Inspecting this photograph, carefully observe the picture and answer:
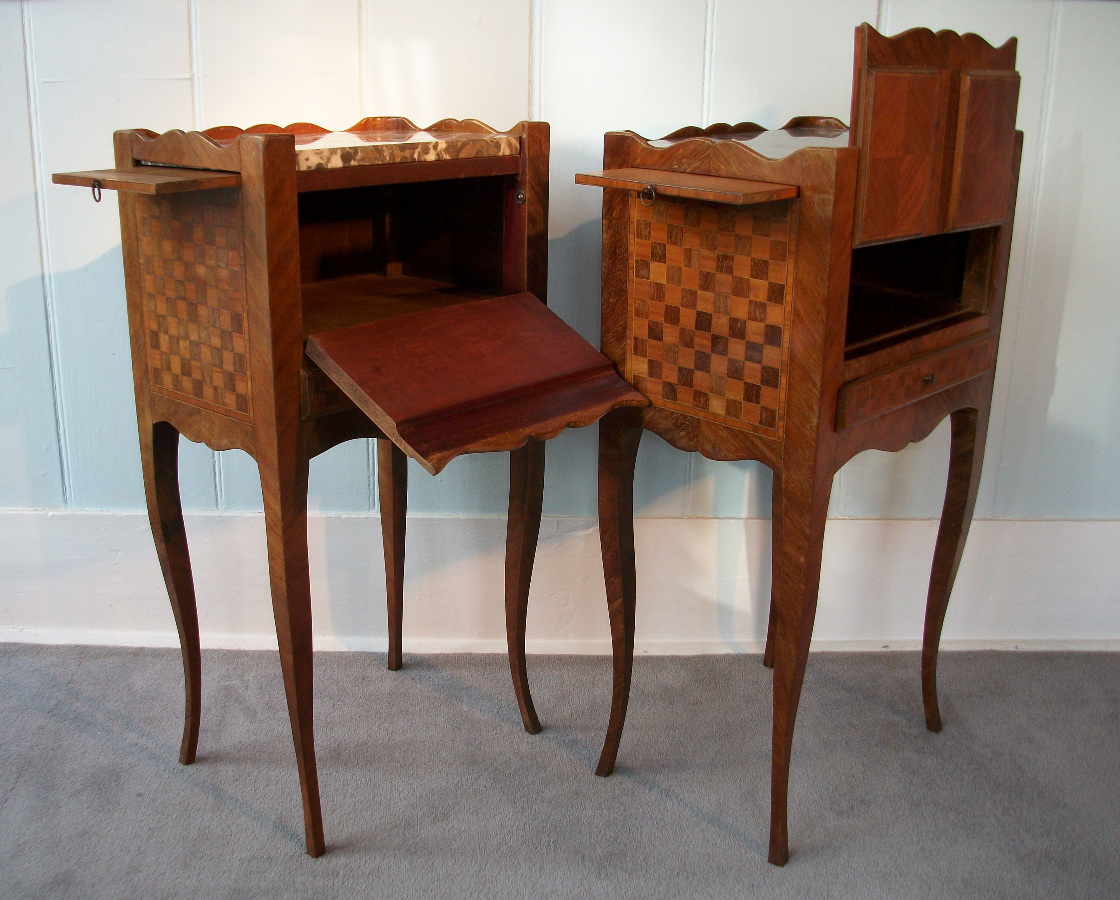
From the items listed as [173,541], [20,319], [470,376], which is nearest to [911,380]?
[470,376]

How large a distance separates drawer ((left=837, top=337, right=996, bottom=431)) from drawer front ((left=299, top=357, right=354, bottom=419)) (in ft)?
2.24

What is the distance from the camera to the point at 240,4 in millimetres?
1905

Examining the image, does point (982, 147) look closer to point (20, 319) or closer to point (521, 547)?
point (521, 547)

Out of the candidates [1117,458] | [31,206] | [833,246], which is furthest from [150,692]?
[1117,458]

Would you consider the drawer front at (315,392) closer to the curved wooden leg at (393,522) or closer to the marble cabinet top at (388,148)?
the marble cabinet top at (388,148)

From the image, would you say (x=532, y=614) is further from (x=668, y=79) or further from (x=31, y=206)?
(x=31, y=206)

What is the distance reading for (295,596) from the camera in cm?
149

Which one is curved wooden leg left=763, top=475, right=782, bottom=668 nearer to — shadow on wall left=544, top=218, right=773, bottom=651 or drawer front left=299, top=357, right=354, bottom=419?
shadow on wall left=544, top=218, right=773, bottom=651

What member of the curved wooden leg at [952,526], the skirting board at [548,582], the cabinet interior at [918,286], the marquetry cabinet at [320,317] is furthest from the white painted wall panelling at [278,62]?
the curved wooden leg at [952,526]

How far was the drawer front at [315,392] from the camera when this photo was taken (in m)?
1.40

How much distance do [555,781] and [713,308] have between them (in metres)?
0.84

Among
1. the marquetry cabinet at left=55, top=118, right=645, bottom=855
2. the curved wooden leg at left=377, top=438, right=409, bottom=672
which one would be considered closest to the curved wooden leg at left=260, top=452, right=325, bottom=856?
the marquetry cabinet at left=55, top=118, right=645, bottom=855

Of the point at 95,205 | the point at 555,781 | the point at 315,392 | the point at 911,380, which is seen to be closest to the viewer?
the point at 315,392

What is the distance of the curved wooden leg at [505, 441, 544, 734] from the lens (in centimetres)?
183
